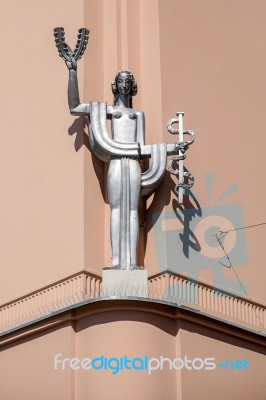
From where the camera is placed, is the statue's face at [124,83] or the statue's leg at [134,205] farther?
the statue's face at [124,83]

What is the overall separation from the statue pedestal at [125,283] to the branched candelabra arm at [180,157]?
81 cm

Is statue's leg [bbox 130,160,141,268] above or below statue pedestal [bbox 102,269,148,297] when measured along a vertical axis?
above

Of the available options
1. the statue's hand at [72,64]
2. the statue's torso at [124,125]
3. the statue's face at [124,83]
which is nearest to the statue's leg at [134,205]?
the statue's torso at [124,125]

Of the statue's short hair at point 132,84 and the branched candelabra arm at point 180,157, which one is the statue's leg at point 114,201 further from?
the statue's short hair at point 132,84

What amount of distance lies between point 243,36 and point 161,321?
138 inches

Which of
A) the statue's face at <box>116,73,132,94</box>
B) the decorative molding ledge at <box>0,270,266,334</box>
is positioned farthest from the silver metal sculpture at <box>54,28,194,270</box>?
the decorative molding ledge at <box>0,270,266,334</box>

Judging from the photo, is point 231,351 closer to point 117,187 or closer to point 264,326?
point 264,326

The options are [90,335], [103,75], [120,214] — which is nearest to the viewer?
[90,335]

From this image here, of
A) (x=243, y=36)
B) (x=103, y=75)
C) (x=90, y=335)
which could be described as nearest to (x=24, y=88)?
(x=103, y=75)

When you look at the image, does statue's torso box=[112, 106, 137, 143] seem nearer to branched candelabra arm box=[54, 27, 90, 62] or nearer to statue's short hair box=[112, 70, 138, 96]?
statue's short hair box=[112, 70, 138, 96]

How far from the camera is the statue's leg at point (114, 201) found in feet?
31.5

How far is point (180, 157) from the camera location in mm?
9844

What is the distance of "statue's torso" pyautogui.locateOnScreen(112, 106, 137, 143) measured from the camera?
32.9 feet

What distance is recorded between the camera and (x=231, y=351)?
30.6 ft
